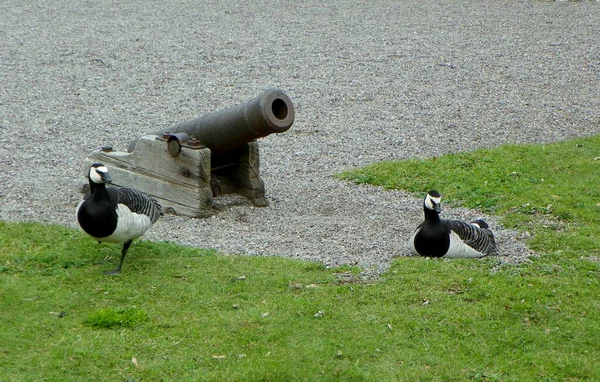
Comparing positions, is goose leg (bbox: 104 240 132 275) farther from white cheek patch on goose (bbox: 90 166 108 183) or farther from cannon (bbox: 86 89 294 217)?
cannon (bbox: 86 89 294 217)

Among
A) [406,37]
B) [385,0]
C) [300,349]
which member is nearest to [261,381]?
[300,349]

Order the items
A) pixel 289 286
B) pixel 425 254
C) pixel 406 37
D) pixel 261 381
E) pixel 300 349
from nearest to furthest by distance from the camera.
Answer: pixel 261 381
pixel 300 349
pixel 289 286
pixel 425 254
pixel 406 37

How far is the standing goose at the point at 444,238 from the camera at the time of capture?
9375 mm

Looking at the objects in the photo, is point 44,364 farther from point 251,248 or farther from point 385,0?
point 385,0

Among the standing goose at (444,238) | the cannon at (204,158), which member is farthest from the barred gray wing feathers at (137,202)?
the standing goose at (444,238)

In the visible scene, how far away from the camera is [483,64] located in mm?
21062

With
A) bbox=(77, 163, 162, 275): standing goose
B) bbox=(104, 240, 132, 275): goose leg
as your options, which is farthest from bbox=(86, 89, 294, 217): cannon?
bbox=(104, 240, 132, 275): goose leg

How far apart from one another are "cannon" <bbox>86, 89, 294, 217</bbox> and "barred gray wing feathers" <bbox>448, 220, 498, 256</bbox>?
2.46 meters

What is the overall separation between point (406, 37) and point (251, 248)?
50.3ft

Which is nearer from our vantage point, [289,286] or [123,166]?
[289,286]

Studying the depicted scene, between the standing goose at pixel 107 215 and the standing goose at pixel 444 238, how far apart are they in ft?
9.81

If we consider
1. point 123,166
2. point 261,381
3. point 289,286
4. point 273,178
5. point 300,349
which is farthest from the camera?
point 273,178

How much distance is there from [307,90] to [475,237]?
385 inches

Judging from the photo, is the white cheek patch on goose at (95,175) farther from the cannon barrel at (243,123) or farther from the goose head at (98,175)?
the cannon barrel at (243,123)
